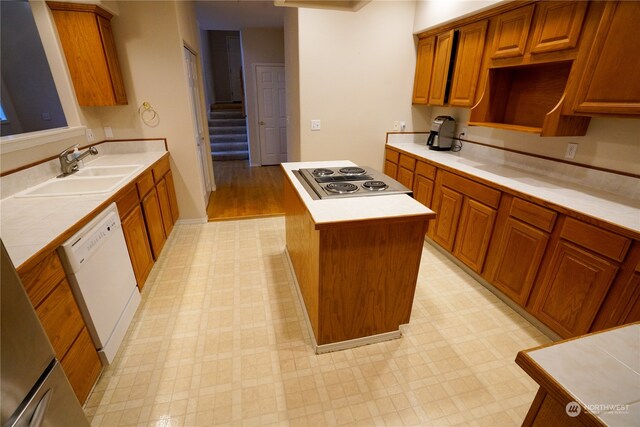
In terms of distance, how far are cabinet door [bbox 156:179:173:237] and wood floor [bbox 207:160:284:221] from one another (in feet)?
2.07

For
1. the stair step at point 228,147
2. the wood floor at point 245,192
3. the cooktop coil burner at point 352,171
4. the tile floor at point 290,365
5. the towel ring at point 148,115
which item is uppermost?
the towel ring at point 148,115

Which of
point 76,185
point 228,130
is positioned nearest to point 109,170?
point 76,185

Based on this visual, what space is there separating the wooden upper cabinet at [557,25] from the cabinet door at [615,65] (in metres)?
0.20

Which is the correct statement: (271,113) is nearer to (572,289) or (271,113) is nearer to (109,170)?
(109,170)

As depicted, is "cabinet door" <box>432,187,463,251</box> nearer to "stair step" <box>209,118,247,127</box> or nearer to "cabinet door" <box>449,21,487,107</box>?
"cabinet door" <box>449,21,487,107</box>

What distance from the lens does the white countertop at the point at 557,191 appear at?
1.64 metres

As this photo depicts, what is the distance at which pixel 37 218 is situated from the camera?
153 centimetres

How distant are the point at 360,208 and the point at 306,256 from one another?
1.79 feet

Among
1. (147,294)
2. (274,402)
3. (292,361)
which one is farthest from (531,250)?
(147,294)

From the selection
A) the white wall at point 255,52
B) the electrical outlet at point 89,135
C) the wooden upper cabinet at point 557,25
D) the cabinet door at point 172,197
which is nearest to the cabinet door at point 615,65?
the wooden upper cabinet at point 557,25

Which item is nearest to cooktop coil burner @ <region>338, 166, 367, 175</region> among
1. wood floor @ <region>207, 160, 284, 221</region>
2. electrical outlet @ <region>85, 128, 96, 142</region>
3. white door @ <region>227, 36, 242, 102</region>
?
wood floor @ <region>207, 160, 284, 221</region>

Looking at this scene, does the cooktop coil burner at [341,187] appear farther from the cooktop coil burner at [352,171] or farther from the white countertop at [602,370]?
the white countertop at [602,370]

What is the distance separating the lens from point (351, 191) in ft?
6.19

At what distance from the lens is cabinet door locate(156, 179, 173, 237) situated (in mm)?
2930
